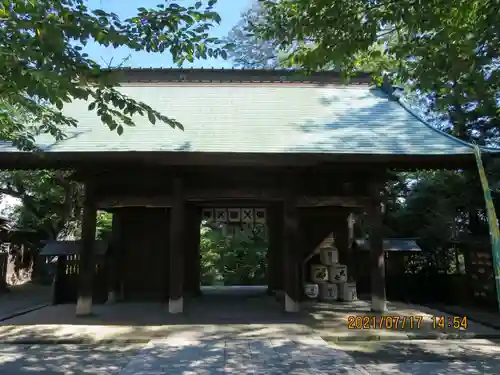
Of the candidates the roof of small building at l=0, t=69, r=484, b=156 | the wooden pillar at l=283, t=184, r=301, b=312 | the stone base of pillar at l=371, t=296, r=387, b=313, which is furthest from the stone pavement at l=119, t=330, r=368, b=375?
the roof of small building at l=0, t=69, r=484, b=156

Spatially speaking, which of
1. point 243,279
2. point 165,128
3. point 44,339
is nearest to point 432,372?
point 44,339

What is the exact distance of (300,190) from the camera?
8594mm

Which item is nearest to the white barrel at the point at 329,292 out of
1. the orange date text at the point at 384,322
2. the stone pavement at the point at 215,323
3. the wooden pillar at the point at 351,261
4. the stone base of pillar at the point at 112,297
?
the stone pavement at the point at 215,323

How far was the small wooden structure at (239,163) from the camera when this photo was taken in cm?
747

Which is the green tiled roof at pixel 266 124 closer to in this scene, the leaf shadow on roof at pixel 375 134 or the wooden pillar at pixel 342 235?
the leaf shadow on roof at pixel 375 134

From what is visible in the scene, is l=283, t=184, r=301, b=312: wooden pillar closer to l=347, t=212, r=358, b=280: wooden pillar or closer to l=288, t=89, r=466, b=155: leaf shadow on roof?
l=288, t=89, r=466, b=155: leaf shadow on roof

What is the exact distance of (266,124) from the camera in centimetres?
900

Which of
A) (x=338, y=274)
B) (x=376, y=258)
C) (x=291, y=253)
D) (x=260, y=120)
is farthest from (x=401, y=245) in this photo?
(x=260, y=120)

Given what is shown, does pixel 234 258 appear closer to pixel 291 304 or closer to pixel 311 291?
pixel 311 291

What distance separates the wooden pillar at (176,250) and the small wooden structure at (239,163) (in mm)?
21

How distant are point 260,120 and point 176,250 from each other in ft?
11.5

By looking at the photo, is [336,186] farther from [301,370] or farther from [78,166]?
[78,166]

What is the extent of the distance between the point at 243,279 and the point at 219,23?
664 inches

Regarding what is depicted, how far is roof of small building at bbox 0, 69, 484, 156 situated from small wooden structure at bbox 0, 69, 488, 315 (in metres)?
0.04
